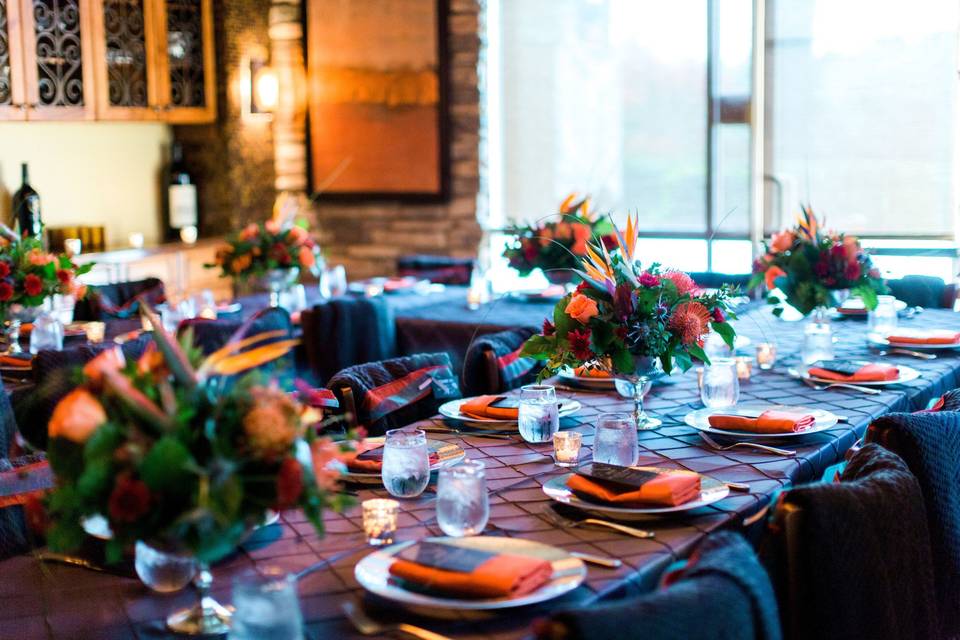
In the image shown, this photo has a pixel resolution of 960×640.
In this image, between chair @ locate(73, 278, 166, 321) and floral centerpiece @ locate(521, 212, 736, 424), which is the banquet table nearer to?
floral centerpiece @ locate(521, 212, 736, 424)

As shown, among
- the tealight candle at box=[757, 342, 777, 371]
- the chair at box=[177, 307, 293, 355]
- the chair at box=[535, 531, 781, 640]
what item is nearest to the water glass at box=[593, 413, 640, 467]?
the chair at box=[535, 531, 781, 640]

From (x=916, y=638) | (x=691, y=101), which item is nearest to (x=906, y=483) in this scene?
(x=916, y=638)

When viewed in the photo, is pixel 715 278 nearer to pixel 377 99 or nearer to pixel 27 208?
pixel 377 99

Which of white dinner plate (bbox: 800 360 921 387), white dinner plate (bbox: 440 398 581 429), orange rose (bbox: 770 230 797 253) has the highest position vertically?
orange rose (bbox: 770 230 797 253)

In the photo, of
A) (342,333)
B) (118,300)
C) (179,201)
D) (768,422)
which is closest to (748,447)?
(768,422)

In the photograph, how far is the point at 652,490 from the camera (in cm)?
197

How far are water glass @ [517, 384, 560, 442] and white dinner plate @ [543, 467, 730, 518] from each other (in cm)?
32

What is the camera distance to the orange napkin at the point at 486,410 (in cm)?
265

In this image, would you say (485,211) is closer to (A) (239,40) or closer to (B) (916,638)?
(A) (239,40)

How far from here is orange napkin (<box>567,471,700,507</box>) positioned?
196 centimetres

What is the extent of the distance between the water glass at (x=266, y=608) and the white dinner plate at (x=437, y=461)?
30.1 inches

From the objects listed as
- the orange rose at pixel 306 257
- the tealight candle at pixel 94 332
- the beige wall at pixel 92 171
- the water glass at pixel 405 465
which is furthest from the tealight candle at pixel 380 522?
the beige wall at pixel 92 171

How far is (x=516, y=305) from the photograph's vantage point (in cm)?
488

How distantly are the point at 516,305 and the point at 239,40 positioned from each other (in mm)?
3413
